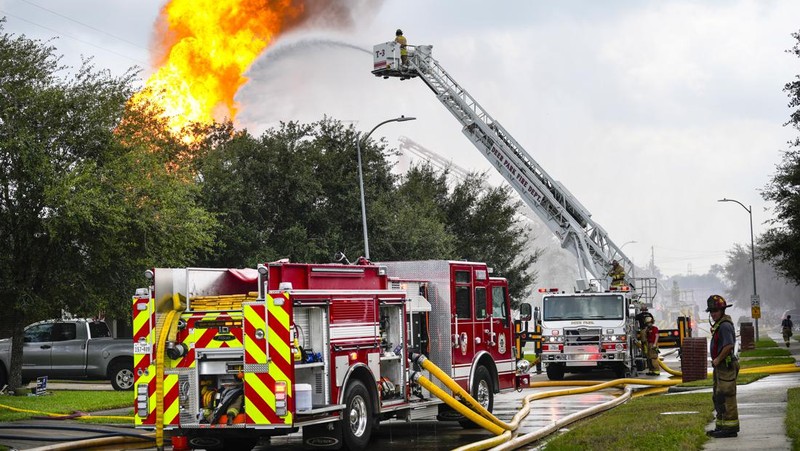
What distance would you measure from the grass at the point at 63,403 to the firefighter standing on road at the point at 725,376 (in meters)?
9.88

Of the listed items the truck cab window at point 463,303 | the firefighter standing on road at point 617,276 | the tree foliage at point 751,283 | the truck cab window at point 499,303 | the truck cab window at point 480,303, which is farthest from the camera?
the tree foliage at point 751,283

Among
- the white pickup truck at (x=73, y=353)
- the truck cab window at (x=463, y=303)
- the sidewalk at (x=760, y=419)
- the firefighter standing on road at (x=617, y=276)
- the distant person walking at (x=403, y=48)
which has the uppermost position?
the distant person walking at (x=403, y=48)

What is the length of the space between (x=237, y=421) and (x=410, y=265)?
4.82 meters

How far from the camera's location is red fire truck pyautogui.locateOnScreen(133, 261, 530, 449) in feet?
40.1

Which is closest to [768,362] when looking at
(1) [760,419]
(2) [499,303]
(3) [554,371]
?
(3) [554,371]

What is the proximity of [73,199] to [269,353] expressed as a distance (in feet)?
36.4

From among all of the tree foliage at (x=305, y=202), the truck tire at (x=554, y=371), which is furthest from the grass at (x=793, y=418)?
the tree foliage at (x=305, y=202)

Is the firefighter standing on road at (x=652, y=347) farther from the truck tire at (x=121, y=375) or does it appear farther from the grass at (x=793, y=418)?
the truck tire at (x=121, y=375)

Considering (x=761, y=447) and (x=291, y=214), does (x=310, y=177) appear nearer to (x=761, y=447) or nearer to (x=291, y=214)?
(x=291, y=214)

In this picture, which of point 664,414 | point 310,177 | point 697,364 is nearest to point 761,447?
point 664,414

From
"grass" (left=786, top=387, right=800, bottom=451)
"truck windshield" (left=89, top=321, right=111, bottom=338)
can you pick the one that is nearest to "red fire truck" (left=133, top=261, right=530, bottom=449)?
"grass" (left=786, top=387, right=800, bottom=451)

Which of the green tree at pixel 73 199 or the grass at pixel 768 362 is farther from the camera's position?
the grass at pixel 768 362

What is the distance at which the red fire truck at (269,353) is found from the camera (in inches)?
481

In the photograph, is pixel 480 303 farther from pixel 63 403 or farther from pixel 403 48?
pixel 403 48
